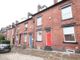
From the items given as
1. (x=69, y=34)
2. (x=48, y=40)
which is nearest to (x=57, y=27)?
(x=69, y=34)

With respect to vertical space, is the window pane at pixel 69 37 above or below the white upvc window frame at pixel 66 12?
below

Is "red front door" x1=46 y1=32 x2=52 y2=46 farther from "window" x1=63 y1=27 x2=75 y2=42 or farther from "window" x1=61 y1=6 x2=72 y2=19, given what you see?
"window" x1=61 y1=6 x2=72 y2=19

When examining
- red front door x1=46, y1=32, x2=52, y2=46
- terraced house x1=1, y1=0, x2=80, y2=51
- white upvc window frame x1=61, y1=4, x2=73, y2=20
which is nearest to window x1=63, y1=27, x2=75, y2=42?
terraced house x1=1, y1=0, x2=80, y2=51

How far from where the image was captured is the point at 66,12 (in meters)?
14.7

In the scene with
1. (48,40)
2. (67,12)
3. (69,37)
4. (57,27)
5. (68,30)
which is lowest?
(48,40)

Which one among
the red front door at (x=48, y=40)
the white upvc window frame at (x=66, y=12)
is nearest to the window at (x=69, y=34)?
the white upvc window frame at (x=66, y=12)

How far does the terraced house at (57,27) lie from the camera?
13430 mm

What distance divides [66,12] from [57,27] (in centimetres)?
251

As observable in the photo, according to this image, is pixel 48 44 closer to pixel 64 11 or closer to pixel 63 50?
pixel 63 50

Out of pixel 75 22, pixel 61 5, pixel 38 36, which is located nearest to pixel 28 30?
pixel 38 36

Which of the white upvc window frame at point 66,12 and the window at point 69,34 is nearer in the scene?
the window at point 69,34

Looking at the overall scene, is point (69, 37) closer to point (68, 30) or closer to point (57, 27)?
point (68, 30)

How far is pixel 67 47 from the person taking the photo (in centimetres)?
1413

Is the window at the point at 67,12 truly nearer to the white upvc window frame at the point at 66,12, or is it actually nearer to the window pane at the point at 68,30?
the white upvc window frame at the point at 66,12
